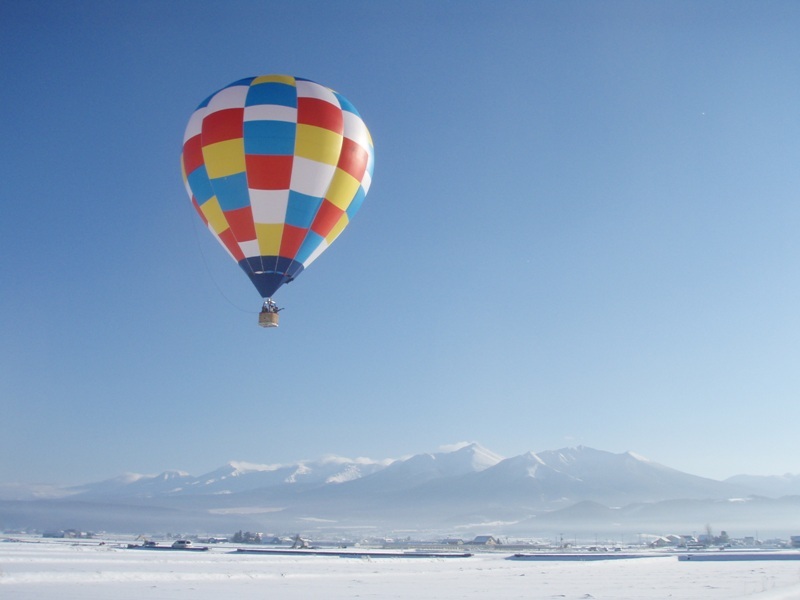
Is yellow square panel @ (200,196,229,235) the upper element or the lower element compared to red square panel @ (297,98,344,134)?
lower

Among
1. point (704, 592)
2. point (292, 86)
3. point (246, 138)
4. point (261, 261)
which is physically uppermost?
point (292, 86)

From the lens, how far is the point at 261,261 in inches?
960

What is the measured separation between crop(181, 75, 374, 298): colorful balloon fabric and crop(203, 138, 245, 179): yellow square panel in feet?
0.12

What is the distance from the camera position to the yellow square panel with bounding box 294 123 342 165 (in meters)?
24.5

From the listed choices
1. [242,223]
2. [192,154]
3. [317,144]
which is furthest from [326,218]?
[192,154]

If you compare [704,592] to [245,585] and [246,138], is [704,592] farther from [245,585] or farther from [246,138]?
[246,138]

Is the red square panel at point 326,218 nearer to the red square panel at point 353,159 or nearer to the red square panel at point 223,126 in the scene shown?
the red square panel at point 353,159

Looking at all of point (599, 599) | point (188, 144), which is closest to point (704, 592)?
point (599, 599)

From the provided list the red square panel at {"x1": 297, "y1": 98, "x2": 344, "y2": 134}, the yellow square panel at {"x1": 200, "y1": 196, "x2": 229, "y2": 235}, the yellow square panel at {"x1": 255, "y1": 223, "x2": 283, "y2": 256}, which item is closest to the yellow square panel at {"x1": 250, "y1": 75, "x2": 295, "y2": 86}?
the red square panel at {"x1": 297, "y1": 98, "x2": 344, "y2": 134}

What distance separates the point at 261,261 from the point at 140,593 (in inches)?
502

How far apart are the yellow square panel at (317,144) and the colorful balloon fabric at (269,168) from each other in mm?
37

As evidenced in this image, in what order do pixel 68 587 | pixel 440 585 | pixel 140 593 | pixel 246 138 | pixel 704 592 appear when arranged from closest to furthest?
pixel 140 593, pixel 68 587, pixel 704 592, pixel 440 585, pixel 246 138

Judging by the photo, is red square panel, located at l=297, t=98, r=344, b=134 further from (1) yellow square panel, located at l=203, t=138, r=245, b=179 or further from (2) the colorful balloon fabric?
(1) yellow square panel, located at l=203, t=138, r=245, b=179

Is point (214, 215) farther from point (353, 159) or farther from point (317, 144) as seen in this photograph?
point (353, 159)
